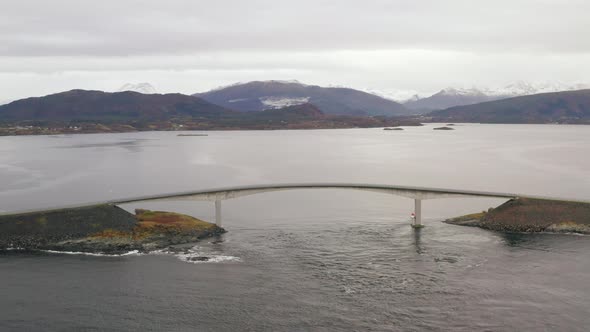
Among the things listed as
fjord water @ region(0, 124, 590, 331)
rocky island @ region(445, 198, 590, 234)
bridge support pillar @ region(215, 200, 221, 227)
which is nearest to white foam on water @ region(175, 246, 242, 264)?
fjord water @ region(0, 124, 590, 331)

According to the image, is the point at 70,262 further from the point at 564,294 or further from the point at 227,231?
the point at 564,294

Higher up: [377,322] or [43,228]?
[43,228]

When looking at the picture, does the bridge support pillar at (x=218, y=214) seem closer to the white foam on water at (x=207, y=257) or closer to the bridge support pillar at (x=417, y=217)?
the white foam on water at (x=207, y=257)

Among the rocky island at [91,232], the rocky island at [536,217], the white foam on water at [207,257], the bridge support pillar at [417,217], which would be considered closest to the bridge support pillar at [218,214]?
the rocky island at [91,232]

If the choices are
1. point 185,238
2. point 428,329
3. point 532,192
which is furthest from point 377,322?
point 532,192

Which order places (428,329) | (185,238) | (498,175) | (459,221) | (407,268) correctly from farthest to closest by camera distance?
(498,175), (459,221), (185,238), (407,268), (428,329)

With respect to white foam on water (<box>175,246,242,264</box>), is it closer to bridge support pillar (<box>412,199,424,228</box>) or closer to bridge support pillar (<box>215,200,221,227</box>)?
bridge support pillar (<box>215,200,221,227</box>)
